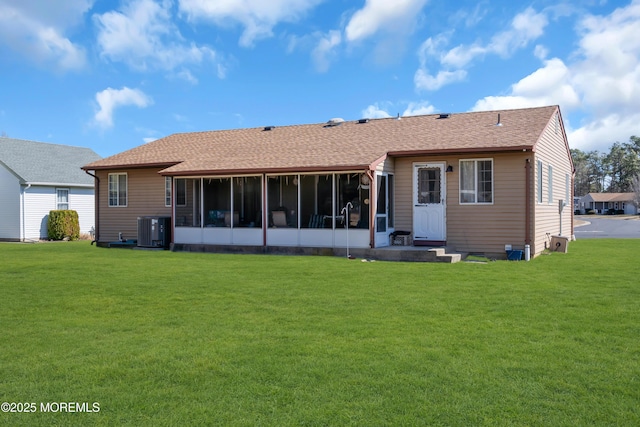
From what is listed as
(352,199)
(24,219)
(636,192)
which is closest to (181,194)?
(352,199)

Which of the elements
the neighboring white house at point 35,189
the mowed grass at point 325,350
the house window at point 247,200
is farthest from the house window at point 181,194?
the neighboring white house at point 35,189

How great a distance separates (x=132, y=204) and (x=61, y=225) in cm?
695

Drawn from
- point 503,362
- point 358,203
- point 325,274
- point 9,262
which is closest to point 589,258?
point 358,203

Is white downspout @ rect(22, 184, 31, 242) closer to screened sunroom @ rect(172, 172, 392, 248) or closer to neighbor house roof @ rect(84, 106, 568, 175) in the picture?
neighbor house roof @ rect(84, 106, 568, 175)

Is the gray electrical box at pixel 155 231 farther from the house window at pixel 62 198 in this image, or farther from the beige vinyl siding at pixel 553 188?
the beige vinyl siding at pixel 553 188

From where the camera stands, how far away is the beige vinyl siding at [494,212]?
14771 millimetres

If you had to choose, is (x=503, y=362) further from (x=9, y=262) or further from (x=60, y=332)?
(x=9, y=262)

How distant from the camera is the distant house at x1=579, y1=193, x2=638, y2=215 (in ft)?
257

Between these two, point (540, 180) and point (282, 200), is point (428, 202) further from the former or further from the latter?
point (282, 200)

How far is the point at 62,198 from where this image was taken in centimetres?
2677

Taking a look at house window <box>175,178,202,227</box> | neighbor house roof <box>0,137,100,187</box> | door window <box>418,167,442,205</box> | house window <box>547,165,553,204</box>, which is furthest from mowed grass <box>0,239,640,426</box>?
neighbor house roof <box>0,137,100,187</box>

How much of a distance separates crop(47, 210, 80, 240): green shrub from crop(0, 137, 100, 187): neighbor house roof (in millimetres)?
1518

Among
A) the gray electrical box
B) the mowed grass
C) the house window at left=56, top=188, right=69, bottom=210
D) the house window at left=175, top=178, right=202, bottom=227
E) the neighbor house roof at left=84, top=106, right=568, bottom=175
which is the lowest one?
the mowed grass

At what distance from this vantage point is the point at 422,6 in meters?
15.2
